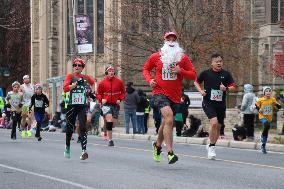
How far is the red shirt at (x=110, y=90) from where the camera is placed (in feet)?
75.8

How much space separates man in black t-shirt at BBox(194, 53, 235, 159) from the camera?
17328 millimetres

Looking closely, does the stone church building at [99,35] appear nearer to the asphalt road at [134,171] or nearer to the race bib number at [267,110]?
the race bib number at [267,110]

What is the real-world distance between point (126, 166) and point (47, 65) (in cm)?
5006

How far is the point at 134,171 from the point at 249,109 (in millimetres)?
12848

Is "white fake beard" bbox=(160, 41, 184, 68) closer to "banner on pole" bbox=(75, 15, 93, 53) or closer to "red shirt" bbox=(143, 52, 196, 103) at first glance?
"red shirt" bbox=(143, 52, 196, 103)

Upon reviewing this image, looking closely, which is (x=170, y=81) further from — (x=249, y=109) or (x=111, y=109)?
(x=249, y=109)

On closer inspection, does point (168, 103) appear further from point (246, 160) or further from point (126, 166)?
point (246, 160)

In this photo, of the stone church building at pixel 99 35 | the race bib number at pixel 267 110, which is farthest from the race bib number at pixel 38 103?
the stone church building at pixel 99 35

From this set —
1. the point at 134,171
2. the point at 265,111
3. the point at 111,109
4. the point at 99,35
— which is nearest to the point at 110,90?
the point at 111,109

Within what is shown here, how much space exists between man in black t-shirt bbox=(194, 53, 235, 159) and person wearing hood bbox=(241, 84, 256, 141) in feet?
28.6

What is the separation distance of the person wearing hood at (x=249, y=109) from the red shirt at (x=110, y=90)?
15.1 ft

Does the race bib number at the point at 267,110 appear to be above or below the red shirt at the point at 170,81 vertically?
below

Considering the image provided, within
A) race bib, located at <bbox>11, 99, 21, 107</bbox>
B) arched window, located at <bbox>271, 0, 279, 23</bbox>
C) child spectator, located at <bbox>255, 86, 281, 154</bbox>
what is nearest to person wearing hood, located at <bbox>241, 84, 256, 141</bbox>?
child spectator, located at <bbox>255, 86, 281, 154</bbox>

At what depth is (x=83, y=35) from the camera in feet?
126
